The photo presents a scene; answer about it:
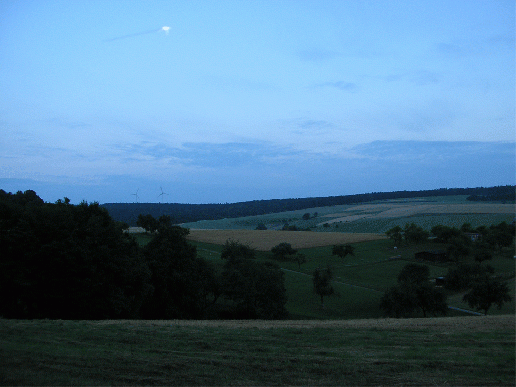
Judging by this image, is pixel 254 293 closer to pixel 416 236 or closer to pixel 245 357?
pixel 245 357

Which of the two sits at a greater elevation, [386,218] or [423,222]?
[386,218]

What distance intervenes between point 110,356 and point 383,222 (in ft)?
370

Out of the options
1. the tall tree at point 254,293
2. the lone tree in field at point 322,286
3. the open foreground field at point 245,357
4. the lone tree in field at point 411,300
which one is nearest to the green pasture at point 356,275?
the lone tree in field at point 322,286

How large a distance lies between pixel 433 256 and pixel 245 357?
6727 centimetres

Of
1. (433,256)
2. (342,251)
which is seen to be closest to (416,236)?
(433,256)

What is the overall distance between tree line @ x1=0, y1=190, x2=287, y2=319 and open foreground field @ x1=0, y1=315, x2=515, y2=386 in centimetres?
997

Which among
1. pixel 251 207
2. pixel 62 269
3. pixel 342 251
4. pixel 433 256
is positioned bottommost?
pixel 433 256

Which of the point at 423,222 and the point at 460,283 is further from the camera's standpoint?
the point at 423,222

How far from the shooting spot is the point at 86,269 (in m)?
23.8

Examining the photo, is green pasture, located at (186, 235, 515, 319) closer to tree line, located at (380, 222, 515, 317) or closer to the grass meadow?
tree line, located at (380, 222, 515, 317)

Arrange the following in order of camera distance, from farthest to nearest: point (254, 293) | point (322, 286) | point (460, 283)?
point (460, 283) < point (322, 286) < point (254, 293)

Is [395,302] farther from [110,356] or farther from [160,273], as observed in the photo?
[110,356]

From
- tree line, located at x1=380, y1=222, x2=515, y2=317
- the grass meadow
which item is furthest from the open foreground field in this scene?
tree line, located at x1=380, y1=222, x2=515, y2=317

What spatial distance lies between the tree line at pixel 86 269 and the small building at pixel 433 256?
4635 cm
